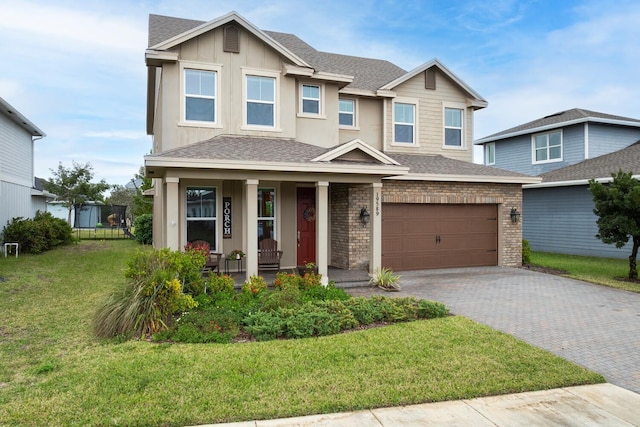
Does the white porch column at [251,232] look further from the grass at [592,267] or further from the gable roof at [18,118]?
the gable roof at [18,118]

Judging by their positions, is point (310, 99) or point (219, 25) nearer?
point (219, 25)

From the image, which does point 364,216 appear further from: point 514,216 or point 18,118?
point 18,118

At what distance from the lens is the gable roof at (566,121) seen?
1977cm

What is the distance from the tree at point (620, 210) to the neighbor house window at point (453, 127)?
4.78 m

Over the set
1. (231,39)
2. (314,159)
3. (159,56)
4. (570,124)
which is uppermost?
(231,39)

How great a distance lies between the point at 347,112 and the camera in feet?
47.0

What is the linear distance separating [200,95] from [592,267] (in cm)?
1371

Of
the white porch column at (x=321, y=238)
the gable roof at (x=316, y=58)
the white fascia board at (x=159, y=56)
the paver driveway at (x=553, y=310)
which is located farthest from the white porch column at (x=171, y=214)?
the paver driveway at (x=553, y=310)

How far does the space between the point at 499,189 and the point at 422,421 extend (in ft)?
38.5

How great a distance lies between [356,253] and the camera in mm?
12500

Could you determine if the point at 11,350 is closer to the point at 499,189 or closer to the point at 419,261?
the point at 419,261

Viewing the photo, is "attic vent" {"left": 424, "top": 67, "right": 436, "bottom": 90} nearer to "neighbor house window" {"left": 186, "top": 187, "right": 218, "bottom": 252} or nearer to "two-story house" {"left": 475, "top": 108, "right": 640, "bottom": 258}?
"two-story house" {"left": 475, "top": 108, "right": 640, "bottom": 258}

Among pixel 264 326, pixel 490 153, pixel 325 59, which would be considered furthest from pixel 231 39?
pixel 490 153

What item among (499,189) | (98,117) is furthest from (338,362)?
(98,117)
